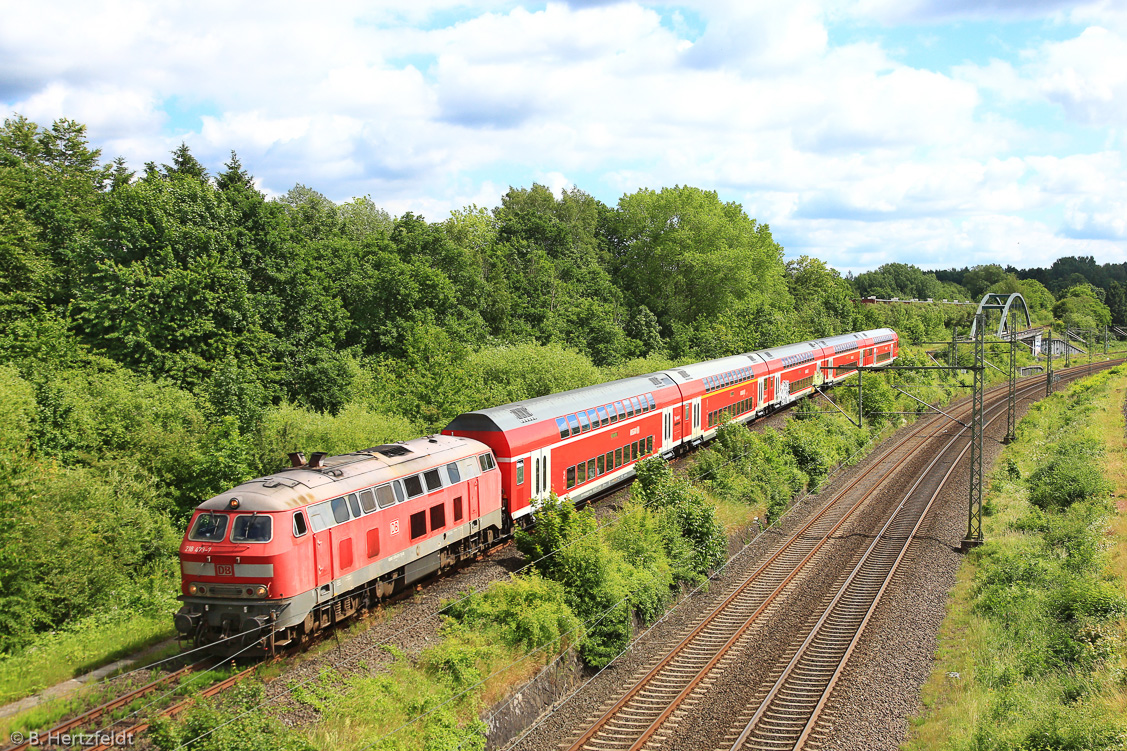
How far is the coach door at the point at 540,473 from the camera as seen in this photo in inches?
1082

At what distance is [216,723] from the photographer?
1300 centimetres

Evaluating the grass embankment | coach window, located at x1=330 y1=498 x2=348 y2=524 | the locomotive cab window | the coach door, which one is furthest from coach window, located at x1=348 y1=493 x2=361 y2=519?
the grass embankment

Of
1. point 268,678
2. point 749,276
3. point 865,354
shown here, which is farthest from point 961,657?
point 749,276

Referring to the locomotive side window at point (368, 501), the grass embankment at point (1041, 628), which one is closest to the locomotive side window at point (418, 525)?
the locomotive side window at point (368, 501)

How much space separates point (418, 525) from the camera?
839 inches

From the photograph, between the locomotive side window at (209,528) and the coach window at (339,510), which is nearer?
the locomotive side window at (209,528)

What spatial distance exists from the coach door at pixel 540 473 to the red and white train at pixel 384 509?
0.07 metres

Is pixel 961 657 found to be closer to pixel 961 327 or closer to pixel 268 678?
pixel 268 678

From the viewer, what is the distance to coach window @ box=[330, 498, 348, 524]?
60.0 ft

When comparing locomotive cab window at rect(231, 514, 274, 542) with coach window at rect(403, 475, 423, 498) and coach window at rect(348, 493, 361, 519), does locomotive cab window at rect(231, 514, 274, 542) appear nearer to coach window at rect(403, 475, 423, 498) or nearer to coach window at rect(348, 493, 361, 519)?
coach window at rect(348, 493, 361, 519)

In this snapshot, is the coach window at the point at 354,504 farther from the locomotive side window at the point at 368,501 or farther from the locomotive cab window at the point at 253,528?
the locomotive cab window at the point at 253,528

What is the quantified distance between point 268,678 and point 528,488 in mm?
12264

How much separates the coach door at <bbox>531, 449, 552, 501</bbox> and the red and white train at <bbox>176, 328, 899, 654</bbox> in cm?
7

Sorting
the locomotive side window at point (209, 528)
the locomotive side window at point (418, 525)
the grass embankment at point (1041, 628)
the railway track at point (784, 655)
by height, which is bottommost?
the railway track at point (784, 655)
